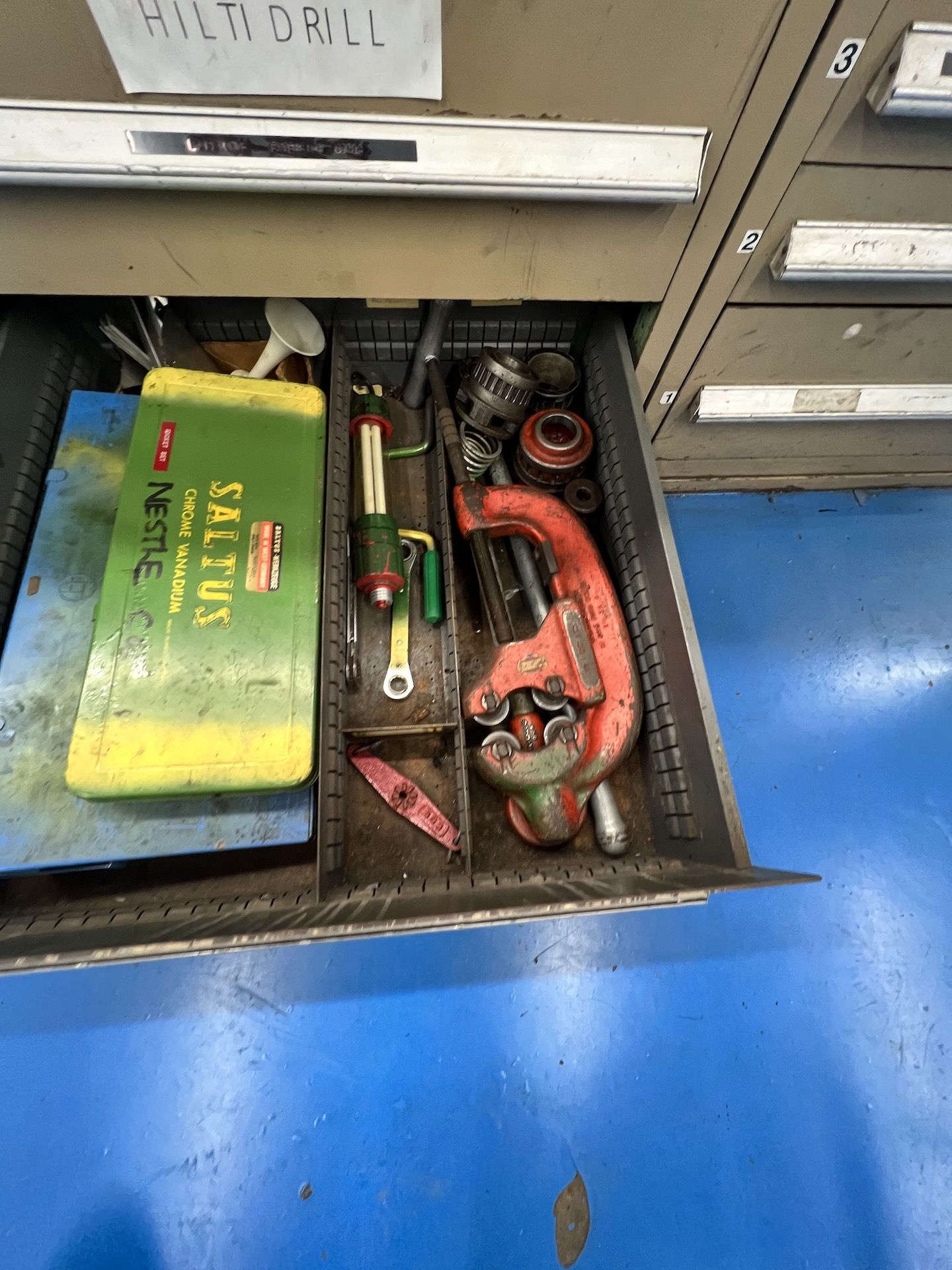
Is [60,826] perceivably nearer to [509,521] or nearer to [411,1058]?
[411,1058]

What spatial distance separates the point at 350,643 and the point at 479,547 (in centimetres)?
23

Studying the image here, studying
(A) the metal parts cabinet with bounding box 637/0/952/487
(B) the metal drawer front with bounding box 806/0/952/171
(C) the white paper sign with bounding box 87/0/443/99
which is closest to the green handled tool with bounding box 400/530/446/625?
(A) the metal parts cabinet with bounding box 637/0/952/487

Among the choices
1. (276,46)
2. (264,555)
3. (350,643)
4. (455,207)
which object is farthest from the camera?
(350,643)

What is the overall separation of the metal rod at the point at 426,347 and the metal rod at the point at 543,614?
19 cm

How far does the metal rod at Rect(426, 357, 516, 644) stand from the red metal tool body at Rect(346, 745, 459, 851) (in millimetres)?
236

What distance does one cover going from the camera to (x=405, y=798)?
0.80 metres

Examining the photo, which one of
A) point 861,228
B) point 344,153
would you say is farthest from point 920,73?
point 344,153

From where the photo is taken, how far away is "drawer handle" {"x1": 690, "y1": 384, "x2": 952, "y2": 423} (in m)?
0.88

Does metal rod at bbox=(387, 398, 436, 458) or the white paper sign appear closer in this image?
the white paper sign

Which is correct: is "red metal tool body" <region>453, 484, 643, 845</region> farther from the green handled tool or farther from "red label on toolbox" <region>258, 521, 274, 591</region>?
"red label on toolbox" <region>258, 521, 274, 591</region>

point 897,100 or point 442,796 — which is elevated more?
point 897,100

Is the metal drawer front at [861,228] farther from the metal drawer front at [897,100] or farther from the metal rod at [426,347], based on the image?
the metal rod at [426,347]

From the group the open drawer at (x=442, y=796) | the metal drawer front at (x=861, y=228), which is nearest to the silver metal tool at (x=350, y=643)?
the open drawer at (x=442, y=796)

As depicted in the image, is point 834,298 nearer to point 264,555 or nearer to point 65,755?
point 264,555
